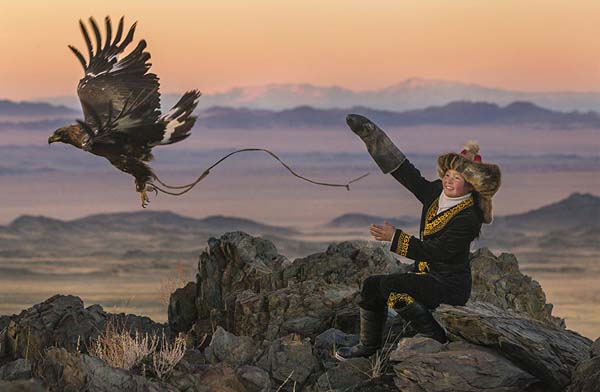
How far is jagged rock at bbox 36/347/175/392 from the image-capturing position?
35.1 feet

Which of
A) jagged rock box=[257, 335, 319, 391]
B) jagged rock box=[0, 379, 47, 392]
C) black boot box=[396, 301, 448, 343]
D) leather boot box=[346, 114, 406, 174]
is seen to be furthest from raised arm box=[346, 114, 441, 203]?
jagged rock box=[0, 379, 47, 392]

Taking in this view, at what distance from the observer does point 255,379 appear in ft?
37.6

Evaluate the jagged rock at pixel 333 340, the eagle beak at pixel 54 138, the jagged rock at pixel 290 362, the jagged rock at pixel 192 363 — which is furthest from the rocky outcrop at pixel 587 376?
the eagle beak at pixel 54 138

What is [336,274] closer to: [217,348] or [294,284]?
[294,284]

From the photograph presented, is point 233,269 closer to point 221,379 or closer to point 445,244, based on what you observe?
point 221,379

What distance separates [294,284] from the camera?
13.7 meters

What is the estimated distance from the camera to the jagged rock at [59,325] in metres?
13.8

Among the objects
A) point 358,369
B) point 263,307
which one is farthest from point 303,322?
point 358,369

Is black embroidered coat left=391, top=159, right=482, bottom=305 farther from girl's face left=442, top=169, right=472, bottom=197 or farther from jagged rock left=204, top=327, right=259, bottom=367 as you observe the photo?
jagged rock left=204, top=327, right=259, bottom=367

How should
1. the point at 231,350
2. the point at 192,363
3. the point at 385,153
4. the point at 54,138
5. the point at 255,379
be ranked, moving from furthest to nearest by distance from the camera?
the point at 54,138
the point at 192,363
the point at 231,350
the point at 385,153
the point at 255,379

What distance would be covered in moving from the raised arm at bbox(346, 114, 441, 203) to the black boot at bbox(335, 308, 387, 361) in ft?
4.22

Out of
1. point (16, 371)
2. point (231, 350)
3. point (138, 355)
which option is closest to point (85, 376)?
point (16, 371)

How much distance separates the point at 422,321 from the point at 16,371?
13.1 feet

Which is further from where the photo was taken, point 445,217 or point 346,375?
point 346,375
